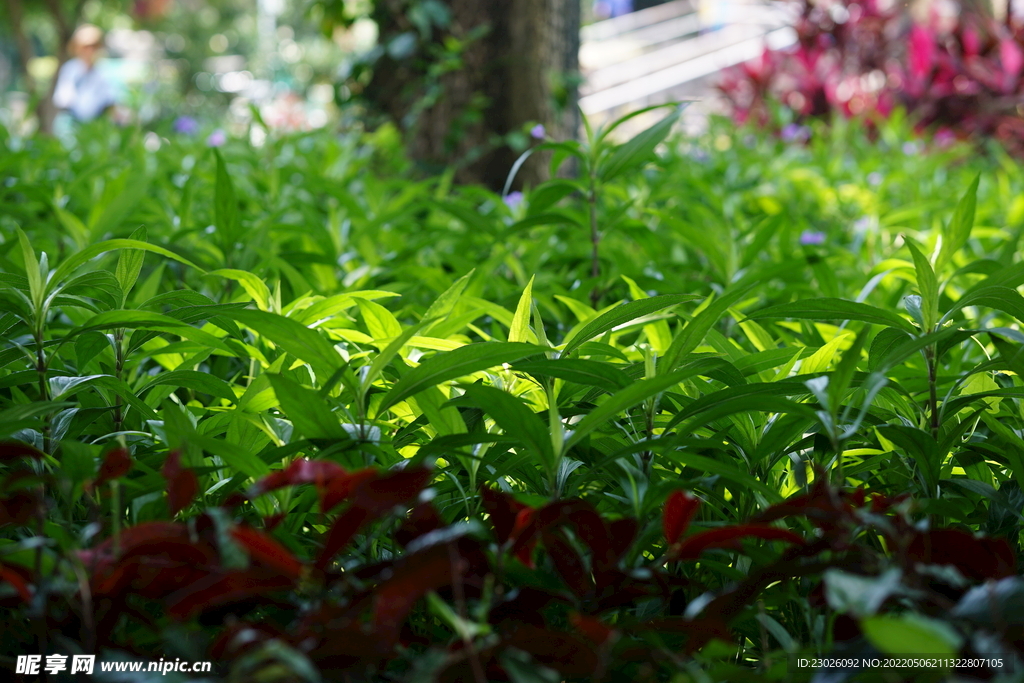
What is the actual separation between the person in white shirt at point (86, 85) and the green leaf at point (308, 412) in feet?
28.3

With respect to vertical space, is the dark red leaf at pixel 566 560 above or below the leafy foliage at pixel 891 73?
above

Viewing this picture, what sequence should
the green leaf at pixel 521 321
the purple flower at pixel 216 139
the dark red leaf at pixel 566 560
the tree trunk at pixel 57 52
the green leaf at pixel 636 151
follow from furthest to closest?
the tree trunk at pixel 57 52 < the purple flower at pixel 216 139 < the green leaf at pixel 636 151 < the green leaf at pixel 521 321 < the dark red leaf at pixel 566 560

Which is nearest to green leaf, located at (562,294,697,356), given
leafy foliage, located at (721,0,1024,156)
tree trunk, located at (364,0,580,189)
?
tree trunk, located at (364,0,580,189)

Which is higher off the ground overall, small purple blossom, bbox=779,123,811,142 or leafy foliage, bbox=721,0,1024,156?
leafy foliage, bbox=721,0,1024,156

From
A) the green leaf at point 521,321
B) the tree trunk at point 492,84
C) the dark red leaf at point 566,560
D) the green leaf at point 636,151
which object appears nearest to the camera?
the dark red leaf at point 566,560

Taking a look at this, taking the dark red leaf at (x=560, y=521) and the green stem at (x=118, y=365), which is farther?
the green stem at (x=118, y=365)

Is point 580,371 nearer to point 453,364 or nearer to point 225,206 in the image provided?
point 453,364

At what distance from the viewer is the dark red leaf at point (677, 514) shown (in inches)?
31.1

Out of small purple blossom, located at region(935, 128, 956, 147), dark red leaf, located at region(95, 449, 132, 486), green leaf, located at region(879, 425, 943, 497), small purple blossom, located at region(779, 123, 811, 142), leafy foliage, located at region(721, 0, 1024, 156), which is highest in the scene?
dark red leaf, located at region(95, 449, 132, 486)

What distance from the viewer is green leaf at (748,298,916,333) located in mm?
1096

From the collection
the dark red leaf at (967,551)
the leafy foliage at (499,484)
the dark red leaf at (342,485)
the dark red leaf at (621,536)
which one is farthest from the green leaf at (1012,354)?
the dark red leaf at (342,485)

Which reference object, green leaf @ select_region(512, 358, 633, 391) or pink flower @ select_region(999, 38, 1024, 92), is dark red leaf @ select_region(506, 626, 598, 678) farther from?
pink flower @ select_region(999, 38, 1024, 92)

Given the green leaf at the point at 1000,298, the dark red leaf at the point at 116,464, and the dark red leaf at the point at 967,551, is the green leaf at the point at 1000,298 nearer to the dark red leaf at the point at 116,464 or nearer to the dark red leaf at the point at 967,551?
the dark red leaf at the point at 967,551

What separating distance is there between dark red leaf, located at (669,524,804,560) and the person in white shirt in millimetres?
8969
